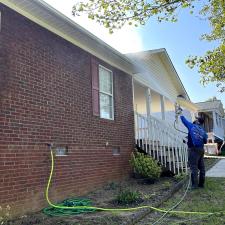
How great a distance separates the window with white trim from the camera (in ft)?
35.9

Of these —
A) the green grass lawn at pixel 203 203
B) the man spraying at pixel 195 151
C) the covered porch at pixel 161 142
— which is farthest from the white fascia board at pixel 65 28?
the green grass lawn at pixel 203 203

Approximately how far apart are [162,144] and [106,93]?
2.85 m

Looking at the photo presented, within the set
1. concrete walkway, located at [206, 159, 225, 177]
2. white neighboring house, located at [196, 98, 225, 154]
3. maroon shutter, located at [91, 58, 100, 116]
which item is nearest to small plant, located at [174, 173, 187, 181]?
concrete walkway, located at [206, 159, 225, 177]

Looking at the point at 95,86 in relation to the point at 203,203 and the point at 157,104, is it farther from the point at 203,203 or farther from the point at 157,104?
the point at 157,104

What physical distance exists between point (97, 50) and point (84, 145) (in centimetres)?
299

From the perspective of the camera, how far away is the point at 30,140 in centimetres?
728

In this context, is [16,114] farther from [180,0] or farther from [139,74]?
[139,74]

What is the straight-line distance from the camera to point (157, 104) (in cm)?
2108

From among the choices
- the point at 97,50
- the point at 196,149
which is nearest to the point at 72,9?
the point at 97,50

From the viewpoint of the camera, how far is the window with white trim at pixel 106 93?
10.9 metres

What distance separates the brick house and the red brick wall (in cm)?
2

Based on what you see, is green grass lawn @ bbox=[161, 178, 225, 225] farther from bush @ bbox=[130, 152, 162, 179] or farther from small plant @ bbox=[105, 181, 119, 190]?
small plant @ bbox=[105, 181, 119, 190]

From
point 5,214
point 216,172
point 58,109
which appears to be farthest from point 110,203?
point 216,172

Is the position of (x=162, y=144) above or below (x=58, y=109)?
below
